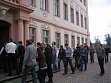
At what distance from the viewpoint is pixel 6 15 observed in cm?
1508

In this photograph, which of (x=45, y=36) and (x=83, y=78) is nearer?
(x=83, y=78)

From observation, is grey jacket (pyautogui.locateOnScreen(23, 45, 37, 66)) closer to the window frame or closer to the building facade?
the building facade

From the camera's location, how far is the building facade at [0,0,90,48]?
617 inches

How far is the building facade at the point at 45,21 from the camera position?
15664 mm

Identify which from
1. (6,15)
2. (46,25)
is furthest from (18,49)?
(46,25)

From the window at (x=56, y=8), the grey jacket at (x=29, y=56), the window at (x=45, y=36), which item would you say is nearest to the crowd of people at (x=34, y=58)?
the grey jacket at (x=29, y=56)

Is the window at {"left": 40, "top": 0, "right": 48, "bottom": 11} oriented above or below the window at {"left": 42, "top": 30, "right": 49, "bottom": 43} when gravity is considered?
above

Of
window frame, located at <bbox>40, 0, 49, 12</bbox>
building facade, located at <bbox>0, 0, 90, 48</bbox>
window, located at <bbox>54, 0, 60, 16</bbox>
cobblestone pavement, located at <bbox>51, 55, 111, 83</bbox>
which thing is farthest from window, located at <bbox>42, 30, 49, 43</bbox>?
cobblestone pavement, located at <bbox>51, 55, 111, 83</bbox>

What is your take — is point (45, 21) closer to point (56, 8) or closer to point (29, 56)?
point (56, 8)

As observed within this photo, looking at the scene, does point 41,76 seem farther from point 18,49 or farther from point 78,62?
point 78,62

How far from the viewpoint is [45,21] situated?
2136 centimetres

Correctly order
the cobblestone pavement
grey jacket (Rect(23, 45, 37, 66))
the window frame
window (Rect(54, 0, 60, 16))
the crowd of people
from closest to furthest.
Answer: grey jacket (Rect(23, 45, 37, 66)), the crowd of people, the cobblestone pavement, the window frame, window (Rect(54, 0, 60, 16))

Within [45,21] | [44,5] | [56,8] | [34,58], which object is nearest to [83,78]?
[34,58]

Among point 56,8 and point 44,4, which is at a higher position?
point 56,8
